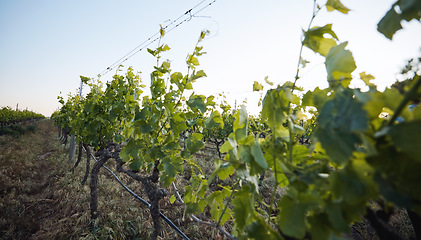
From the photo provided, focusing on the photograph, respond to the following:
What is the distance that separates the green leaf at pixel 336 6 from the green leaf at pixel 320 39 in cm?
10

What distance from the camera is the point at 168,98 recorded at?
5.89 ft

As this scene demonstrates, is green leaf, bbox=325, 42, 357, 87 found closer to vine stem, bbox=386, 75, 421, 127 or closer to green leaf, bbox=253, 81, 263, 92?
vine stem, bbox=386, 75, 421, 127

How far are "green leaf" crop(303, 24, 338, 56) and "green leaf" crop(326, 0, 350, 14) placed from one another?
10cm

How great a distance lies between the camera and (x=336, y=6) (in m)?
0.72

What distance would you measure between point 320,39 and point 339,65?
0.19m

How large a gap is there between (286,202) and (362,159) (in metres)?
0.25

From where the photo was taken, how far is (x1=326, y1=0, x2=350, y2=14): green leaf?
0.71 m

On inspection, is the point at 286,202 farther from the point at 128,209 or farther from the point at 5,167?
the point at 5,167

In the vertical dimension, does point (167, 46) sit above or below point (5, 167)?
above

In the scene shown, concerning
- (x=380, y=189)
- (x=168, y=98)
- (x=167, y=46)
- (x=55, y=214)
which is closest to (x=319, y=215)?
(x=380, y=189)

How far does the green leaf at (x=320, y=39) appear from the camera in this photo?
70cm

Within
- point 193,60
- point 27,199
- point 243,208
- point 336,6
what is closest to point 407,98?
point 336,6

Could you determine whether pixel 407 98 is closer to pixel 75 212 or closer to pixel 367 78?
pixel 367 78

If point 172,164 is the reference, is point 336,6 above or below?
above
